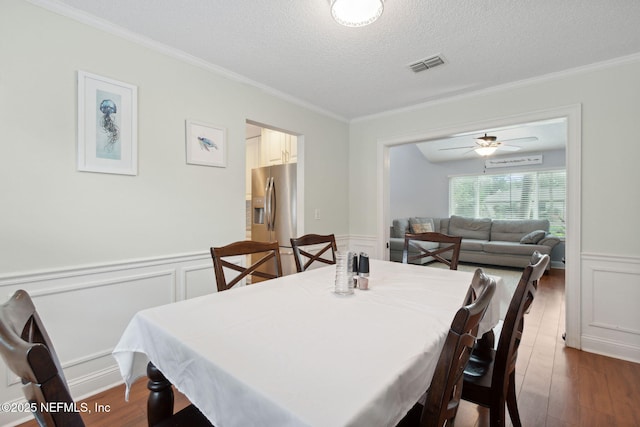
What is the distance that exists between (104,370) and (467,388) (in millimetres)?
2136

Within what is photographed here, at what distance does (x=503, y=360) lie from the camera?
3.73 ft

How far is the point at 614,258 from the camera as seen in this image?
237cm

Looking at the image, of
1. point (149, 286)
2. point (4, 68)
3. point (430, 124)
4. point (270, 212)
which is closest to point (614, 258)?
point (430, 124)

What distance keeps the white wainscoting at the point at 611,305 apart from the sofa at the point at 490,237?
318cm

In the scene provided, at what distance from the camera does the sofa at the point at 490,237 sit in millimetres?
5582

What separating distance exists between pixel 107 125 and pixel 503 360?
2.48 meters

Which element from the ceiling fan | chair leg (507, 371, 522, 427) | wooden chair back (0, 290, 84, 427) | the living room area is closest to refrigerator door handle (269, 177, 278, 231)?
chair leg (507, 371, 522, 427)

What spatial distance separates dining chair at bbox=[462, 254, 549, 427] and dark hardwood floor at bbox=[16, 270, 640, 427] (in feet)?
1.81

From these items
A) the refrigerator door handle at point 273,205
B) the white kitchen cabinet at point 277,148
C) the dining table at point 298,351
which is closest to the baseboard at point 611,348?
the dining table at point 298,351

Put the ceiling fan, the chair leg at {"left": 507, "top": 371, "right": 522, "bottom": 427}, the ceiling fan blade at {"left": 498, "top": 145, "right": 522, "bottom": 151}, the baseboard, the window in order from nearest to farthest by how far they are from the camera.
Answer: the chair leg at {"left": 507, "top": 371, "right": 522, "bottom": 427}, the baseboard, the ceiling fan, the ceiling fan blade at {"left": 498, "top": 145, "right": 522, "bottom": 151}, the window

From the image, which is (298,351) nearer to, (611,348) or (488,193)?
(611,348)

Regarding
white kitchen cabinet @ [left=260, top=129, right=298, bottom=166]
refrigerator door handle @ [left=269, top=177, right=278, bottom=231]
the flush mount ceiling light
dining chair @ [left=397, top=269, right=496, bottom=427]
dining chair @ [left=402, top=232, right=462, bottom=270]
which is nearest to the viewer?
dining chair @ [left=397, top=269, right=496, bottom=427]

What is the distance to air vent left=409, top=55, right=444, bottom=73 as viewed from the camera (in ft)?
7.67

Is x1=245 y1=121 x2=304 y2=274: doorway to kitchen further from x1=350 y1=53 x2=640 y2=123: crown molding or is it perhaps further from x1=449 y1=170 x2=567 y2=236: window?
x1=449 y1=170 x2=567 y2=236: window
